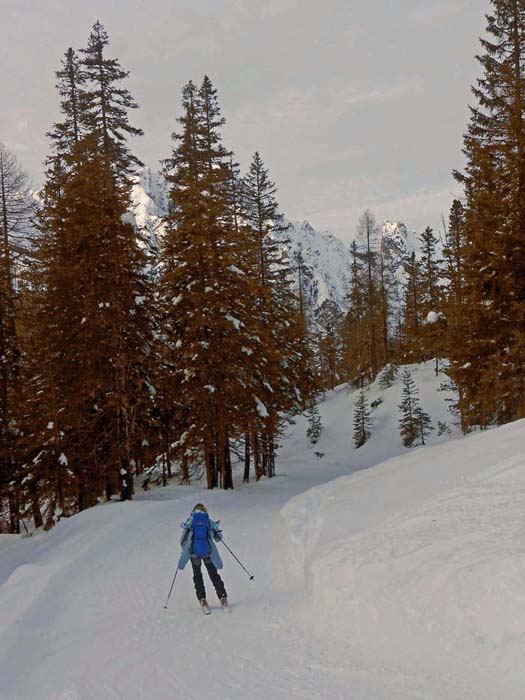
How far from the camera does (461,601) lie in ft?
20.6

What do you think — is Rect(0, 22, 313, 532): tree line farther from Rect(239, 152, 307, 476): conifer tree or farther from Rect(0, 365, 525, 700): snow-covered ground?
Rect(0, 365, 525, 700): snow-covered ground

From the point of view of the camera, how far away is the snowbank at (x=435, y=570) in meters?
5.81

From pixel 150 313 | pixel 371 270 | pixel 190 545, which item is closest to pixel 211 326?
pixel 150 313

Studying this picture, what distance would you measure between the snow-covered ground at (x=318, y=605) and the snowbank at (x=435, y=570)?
0.02m

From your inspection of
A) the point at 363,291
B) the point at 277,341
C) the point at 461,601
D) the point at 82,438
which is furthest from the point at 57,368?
the point at 363,291

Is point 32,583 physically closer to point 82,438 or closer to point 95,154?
point 82,438

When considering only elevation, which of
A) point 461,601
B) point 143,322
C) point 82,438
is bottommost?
point 461,601

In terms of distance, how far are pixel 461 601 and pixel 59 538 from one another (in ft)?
41.3

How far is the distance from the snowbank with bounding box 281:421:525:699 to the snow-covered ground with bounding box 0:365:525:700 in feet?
0.08

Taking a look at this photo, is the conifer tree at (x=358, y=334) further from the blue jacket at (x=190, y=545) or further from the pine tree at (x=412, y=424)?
the blue jacket at (x=190, y=545)

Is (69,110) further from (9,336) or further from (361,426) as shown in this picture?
(361,426)

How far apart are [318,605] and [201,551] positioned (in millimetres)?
2107

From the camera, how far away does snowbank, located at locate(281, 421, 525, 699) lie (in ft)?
19.1

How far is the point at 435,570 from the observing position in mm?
7098
